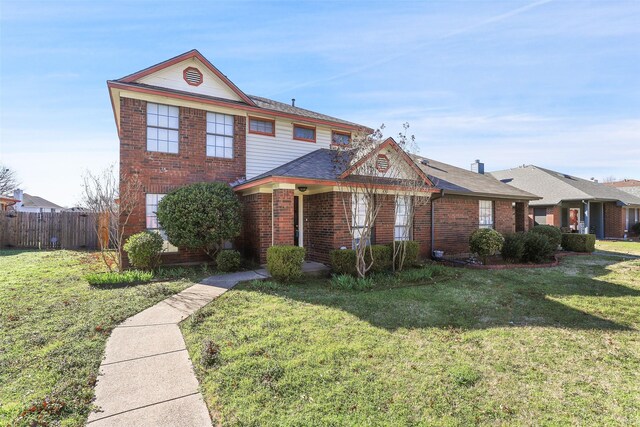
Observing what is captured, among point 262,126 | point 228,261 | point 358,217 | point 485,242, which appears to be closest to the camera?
point 228,261

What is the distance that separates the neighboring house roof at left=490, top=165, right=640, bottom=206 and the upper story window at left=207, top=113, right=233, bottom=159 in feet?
68.8

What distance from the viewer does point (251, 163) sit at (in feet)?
38.8

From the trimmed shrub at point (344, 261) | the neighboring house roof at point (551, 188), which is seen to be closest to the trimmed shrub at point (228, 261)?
the trimmed shrub at point (344, 261)

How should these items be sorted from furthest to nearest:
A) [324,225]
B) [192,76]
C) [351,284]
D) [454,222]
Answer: [454,222], [192,76], [324,225], [351,284]

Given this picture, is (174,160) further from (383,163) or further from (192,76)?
(383,163)

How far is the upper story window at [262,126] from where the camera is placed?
11.9 metres

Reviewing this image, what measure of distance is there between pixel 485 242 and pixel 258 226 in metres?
8.32

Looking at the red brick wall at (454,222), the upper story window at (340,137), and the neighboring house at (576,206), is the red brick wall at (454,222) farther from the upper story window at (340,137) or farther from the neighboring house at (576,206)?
the neighboring house at (576,206)

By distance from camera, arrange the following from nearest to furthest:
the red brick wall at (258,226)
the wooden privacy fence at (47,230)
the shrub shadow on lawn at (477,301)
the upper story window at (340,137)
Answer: the shrub shadow on lawn at (477,301) → the red brick wall at (258,226) → the upper story window at (340,137) → the wooden privacy fence at (47,230)

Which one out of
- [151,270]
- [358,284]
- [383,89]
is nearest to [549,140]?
[383,89]

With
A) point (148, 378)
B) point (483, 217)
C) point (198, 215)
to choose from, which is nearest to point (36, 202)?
point (198, 215)

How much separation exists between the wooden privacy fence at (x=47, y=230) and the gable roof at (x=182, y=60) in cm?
969

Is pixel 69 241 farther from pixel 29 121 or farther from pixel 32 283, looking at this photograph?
pixel 32 283

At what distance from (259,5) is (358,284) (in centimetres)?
833
